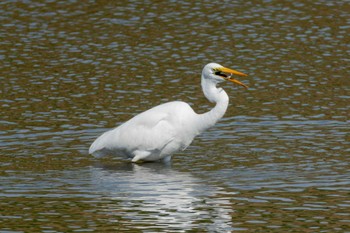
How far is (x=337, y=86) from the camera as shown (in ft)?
78.2

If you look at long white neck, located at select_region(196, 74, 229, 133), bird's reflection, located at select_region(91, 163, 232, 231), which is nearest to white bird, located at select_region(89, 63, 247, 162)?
long white neck, located at select_region(196, 74, 229, 133)

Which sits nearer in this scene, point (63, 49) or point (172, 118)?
point (172, 118)

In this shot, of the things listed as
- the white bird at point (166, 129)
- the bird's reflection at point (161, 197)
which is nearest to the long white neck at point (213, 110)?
the white bird at point (166, 129)

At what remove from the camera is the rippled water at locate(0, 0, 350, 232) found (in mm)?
15195

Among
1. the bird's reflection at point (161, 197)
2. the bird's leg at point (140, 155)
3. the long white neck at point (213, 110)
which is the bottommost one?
the bird's leg at point (140, 155)

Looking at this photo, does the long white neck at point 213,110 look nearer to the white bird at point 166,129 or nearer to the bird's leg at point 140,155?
the white bird at point 166,129

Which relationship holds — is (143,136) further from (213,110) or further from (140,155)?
(213,110)

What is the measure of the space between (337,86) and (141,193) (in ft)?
28.4

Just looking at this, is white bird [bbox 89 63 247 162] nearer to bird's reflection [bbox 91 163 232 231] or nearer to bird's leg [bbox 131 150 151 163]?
bird's leg [bbox 131 150 151 163]

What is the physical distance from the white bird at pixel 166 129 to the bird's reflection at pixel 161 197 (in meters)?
0.30

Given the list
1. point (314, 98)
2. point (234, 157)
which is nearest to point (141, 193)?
point (234, 157)

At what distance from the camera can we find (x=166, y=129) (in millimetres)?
18656

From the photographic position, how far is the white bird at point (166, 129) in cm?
1862

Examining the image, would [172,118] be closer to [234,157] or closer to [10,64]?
[234,157]
